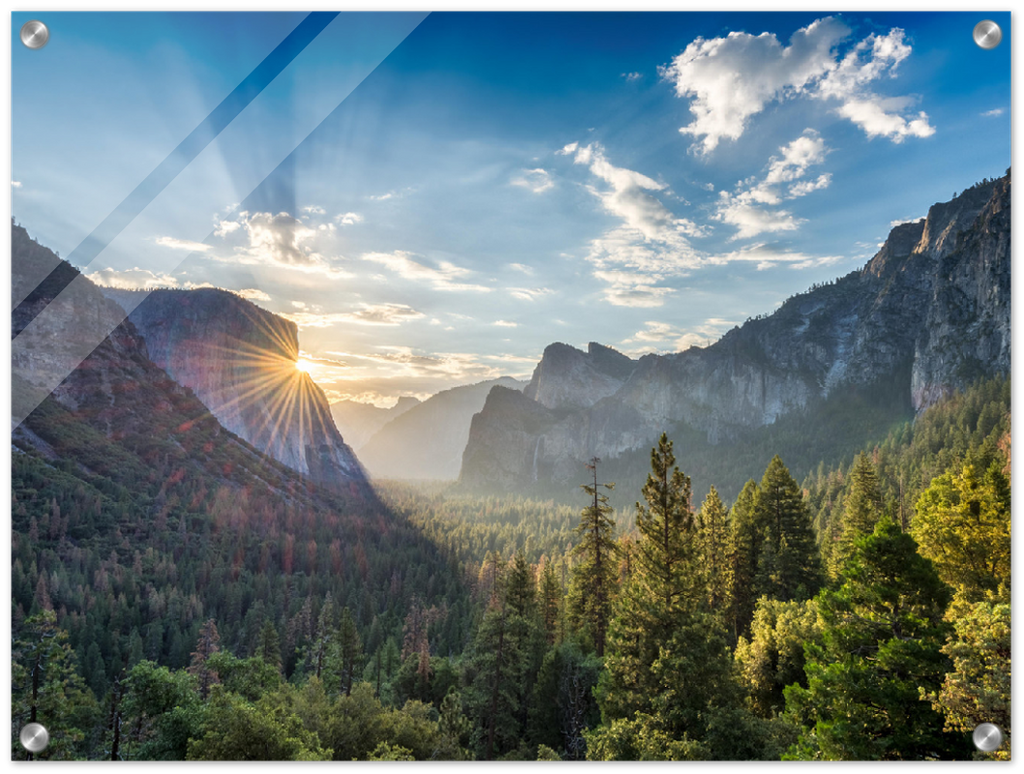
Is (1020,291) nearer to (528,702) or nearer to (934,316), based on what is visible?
(528,702)

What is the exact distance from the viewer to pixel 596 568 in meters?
24.9

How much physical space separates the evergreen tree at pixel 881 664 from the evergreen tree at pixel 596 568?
12.9 meters

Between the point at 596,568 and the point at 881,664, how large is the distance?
645 inches

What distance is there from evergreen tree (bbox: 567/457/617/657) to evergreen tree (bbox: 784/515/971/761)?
508 inches

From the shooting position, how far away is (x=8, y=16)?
522cm

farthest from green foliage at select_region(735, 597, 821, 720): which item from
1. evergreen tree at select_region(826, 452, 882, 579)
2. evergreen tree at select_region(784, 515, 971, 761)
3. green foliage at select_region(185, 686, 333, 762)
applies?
green foliage at select_region(185, 686, 333, 762)

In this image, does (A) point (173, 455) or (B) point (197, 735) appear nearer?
(B) point (197, 735)

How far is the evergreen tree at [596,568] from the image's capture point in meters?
24.2

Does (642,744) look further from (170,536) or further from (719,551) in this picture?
(170,536)

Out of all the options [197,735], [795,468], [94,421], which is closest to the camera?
[197,735]

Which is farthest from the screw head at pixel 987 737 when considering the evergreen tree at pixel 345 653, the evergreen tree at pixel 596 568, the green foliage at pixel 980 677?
the evergreen tree at pixel 345 653

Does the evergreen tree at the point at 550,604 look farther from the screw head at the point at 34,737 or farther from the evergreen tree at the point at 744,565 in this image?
the screw head at the point at 34,737
